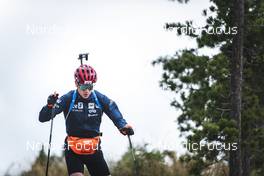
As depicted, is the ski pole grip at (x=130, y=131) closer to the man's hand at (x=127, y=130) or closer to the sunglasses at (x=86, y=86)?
the man's hand at (x=127, y=130)

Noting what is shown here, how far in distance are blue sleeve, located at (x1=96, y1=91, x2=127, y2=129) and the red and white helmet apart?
0.40 metres

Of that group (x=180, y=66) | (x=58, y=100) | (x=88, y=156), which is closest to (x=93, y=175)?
(x=88, y=156)

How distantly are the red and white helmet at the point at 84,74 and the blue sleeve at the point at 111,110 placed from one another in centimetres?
40

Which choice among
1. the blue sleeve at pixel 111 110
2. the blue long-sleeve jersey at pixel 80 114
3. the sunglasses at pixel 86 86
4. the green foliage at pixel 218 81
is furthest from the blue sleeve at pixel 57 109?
the green foliage at pixel 218 81

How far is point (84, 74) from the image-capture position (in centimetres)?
948

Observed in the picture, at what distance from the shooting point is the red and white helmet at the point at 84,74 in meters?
9.47

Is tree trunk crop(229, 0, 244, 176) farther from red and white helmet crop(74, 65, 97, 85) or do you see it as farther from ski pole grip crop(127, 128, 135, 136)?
red and white helmet crop(74, 65, 97, 85)

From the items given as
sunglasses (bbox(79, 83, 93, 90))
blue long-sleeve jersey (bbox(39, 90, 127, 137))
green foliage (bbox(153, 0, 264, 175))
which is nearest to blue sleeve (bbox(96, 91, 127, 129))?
blue long-sleeve jersey (bbox(39, 90, 127, 137))

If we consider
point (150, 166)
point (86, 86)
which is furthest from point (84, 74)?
point (150, 166)

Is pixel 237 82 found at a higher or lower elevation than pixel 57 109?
higher

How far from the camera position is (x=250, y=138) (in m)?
19.6

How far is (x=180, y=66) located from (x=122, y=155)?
316 cm

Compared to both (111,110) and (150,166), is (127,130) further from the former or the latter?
(150,166)

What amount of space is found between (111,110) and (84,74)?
717 millimetres
